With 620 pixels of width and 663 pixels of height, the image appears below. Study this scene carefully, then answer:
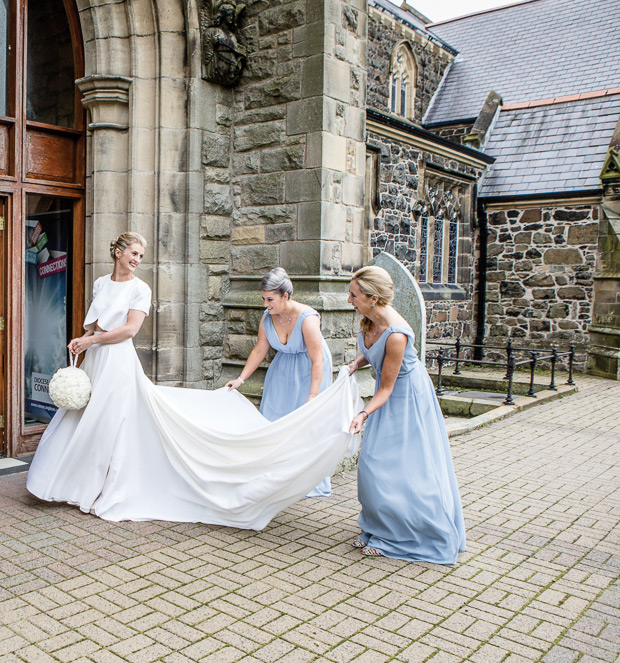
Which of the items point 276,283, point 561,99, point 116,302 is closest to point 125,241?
point 116,302

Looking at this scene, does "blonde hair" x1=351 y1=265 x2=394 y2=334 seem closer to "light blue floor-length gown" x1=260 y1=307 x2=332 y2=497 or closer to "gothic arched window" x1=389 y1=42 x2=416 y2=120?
"light blue floor-length gown" x1=260 y1=307 x2=332 y2=497

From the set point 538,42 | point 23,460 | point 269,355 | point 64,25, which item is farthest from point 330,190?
point 538,42

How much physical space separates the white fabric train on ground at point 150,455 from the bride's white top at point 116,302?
0.20 metres

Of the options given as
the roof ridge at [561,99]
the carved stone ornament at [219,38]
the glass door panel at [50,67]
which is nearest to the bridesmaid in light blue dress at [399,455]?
the carved stone ornament at [219,38]

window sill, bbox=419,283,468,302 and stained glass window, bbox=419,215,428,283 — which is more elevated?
stained glass window, bbox=419,215,428,283

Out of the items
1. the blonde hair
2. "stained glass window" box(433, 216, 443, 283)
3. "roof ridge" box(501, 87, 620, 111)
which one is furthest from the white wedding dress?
"roof ridge" box(501, 87, 620, 111)

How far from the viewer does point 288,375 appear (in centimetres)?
555

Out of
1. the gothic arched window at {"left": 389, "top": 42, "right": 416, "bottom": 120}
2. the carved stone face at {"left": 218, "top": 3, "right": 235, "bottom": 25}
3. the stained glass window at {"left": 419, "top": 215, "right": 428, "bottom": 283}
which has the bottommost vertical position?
the stained glass window at {"left": 419, "top": 215, "right": 428, "bottom": 283}

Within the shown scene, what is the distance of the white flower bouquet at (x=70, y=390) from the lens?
4969mm

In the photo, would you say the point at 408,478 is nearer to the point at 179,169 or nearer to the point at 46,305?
the point at 179,169

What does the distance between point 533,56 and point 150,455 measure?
21.4 meters

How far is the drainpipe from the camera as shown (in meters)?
18.9

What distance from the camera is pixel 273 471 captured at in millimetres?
4664

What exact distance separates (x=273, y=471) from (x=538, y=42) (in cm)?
2212
